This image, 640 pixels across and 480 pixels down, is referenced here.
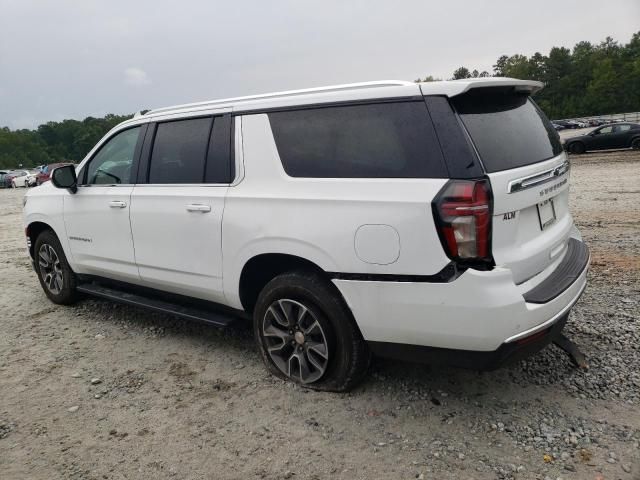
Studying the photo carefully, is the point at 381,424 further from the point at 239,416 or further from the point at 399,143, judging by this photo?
the point at 399,143

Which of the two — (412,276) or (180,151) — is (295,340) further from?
(180,151)

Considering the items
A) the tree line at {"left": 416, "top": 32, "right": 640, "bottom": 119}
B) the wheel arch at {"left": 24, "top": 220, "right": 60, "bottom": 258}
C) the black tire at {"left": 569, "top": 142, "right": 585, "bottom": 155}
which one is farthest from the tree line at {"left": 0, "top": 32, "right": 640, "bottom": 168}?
the wheel arch at {"left": 24, "top": 220, "right": 60, "bottom": 258}

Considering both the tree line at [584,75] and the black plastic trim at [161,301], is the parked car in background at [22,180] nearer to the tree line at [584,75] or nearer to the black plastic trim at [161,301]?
the black plastic trim at [161,301]

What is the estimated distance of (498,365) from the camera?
8.96ft

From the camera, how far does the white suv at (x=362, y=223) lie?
267cm

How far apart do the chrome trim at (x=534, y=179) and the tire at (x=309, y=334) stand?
1.17 metres

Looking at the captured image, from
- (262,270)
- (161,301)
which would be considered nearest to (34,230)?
(161,301)

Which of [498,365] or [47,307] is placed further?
[47,307]

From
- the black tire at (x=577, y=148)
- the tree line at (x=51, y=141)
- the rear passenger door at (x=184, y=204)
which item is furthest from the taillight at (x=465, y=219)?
the tree line at (x=51, y=141)

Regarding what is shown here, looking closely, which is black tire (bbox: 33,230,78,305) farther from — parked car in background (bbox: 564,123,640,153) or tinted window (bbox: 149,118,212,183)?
parked car in background (bbox: 564,123,640,153)

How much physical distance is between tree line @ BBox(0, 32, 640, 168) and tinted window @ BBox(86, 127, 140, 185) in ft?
252

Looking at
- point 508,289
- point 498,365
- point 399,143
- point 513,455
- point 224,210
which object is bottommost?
point 513,455

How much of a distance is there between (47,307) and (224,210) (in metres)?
3.10

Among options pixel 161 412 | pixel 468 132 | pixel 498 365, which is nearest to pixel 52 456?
pixel 161 412
